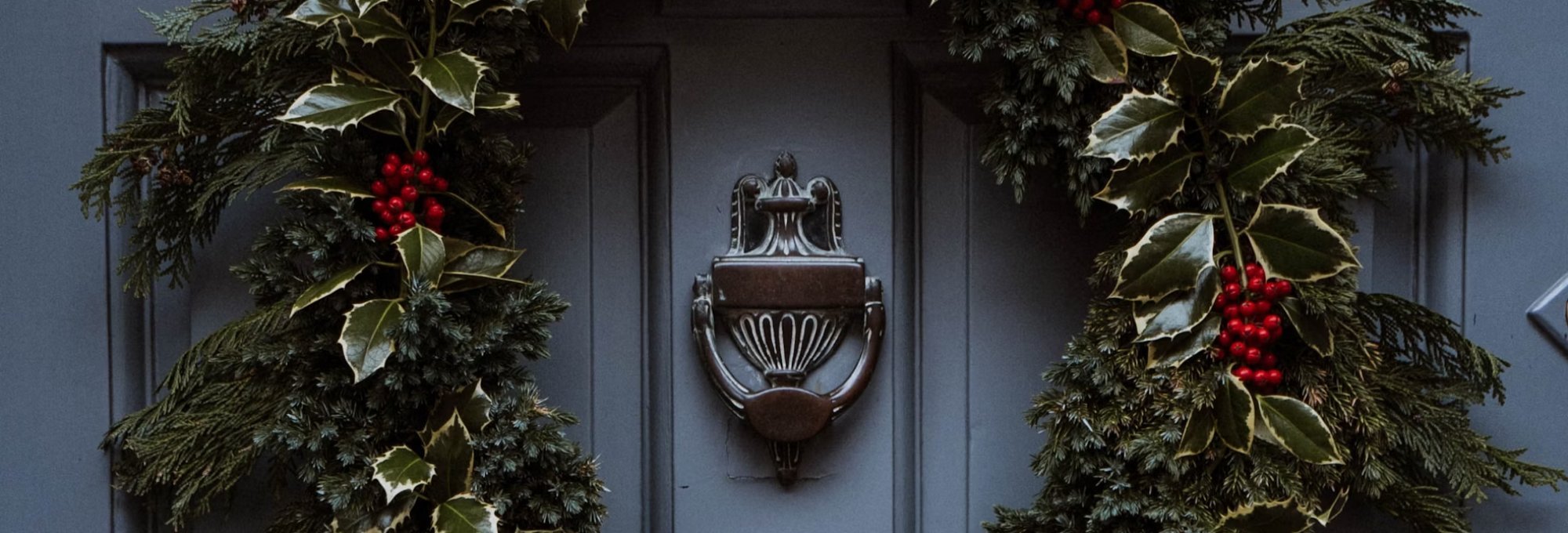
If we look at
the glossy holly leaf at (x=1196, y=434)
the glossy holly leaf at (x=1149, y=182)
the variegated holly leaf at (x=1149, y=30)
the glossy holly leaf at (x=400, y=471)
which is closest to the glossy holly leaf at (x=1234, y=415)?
the glossy holly leaf at (x=1196, y=434)

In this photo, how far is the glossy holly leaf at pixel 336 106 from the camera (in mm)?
930

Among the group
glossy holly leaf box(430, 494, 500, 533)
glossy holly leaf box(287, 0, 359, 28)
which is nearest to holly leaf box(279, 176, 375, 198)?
glossy holly leaf box(287, 0, 359, 28)

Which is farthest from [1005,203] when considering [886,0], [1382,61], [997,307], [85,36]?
[85,36]

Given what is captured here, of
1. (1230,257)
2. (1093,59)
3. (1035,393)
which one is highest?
(1093,59)

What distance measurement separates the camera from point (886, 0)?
1.13 m

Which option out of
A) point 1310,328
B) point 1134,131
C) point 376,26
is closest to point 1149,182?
point 1134,131

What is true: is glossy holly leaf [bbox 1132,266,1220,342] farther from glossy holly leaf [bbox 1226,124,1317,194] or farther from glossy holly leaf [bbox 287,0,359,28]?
glossy holly leaf [bbox 287,0,359,28]

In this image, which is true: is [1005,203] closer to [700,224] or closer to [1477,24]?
[700,224]

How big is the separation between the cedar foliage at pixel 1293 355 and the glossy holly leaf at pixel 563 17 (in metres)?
0.29

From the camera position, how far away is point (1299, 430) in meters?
0.96

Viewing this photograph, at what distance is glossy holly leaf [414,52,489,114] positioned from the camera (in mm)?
942

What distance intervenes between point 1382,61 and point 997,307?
1.17 ft

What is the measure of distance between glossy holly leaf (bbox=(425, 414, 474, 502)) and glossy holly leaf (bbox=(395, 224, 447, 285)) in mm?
104

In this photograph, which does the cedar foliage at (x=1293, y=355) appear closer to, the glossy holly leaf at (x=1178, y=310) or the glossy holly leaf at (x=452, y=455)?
the glossy holly leaf at (x=1178, y=310)
